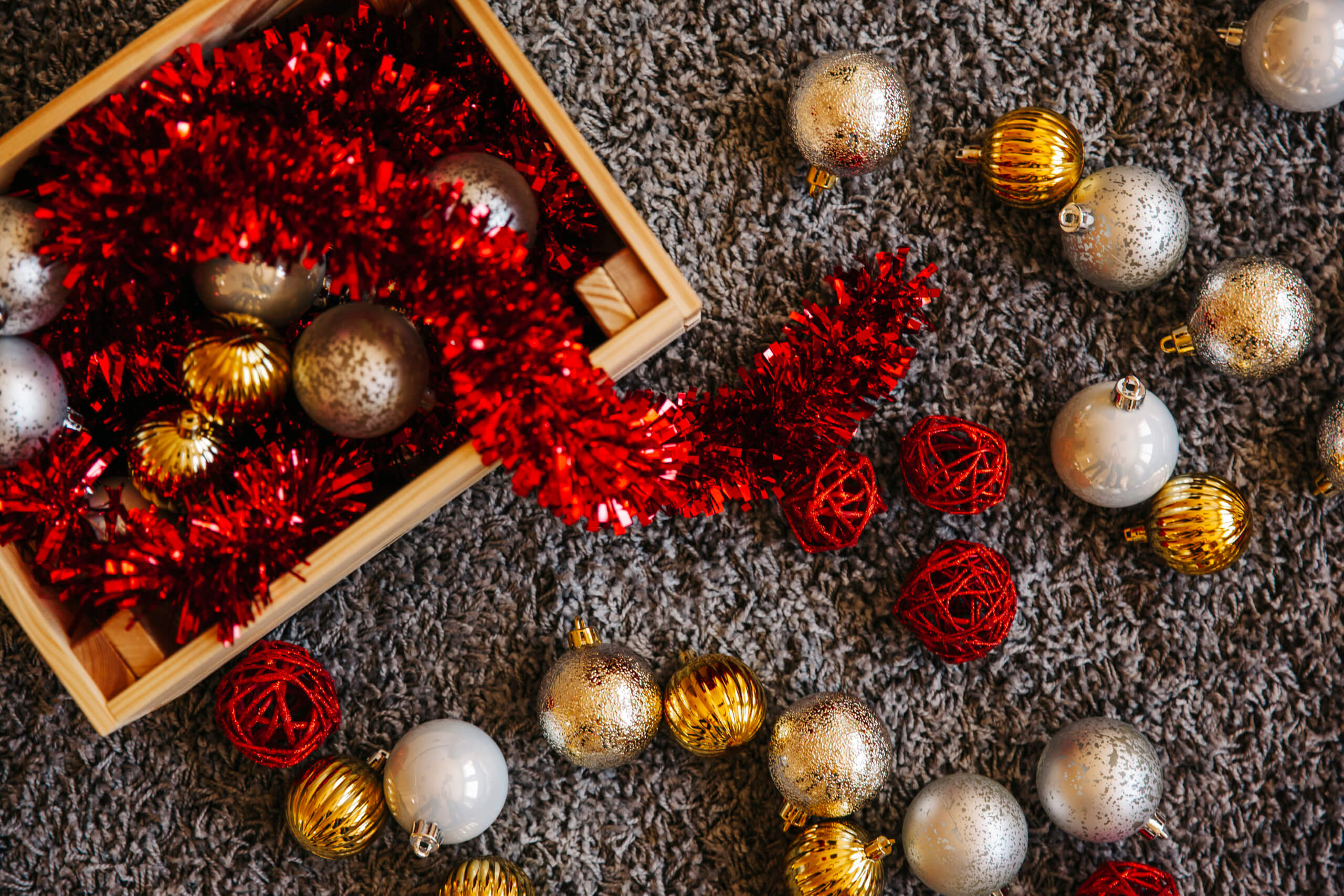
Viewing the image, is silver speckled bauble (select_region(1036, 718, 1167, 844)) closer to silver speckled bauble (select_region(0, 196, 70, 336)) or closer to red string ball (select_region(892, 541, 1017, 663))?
red string ball (select_region(892, 541, 1017, 663))

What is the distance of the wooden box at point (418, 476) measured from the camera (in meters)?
0.63

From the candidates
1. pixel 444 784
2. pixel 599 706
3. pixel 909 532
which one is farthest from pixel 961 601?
pixel 444 784

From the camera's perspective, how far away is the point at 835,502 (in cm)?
76

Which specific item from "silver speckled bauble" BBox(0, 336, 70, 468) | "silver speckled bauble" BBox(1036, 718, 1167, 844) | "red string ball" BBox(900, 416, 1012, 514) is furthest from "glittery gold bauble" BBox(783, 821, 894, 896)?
"silver speckled bauble" BBox(0, 336, 70, 468)

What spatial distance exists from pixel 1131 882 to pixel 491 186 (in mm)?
720

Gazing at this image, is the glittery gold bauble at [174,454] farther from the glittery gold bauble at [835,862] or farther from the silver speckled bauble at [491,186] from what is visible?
the glittery gold bauble at [835,862]

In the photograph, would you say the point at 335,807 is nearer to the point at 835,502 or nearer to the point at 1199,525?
the point at 835,502

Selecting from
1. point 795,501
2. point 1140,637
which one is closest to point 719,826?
point 795,501

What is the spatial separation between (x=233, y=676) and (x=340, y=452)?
0.23m

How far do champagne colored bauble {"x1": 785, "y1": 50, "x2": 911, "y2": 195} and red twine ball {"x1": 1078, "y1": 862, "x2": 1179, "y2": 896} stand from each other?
597 millimetres

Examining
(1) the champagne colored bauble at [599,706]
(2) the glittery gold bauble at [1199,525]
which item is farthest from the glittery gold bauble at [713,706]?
(2) the glittery gold bauble at [1199,525]

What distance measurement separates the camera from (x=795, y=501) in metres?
0.77

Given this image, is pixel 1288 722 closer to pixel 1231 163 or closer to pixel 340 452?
pixel 1231 163

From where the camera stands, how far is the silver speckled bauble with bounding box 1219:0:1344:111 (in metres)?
0.77
